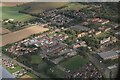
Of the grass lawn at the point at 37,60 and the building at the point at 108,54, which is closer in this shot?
the grass lawn at the point at 37,60

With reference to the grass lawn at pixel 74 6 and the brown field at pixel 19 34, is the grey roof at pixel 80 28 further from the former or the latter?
the grass lawn at pixel 74 6

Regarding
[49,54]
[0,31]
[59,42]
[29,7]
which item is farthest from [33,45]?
[29,7]

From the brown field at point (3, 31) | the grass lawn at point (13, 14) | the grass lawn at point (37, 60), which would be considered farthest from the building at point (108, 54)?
the grass lawn at point (13, 14)

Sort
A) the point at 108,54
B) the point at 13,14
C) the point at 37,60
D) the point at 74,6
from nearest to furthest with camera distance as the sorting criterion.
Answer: the point at 37,60, the point at 108,54, the point at 13,14, the point at 74,6

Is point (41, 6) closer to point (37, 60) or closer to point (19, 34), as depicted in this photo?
point (19, 34)

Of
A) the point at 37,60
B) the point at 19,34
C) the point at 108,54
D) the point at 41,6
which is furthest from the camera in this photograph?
the point at 41,6

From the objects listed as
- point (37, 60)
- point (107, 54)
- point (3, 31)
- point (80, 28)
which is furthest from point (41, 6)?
point (37, 60)
